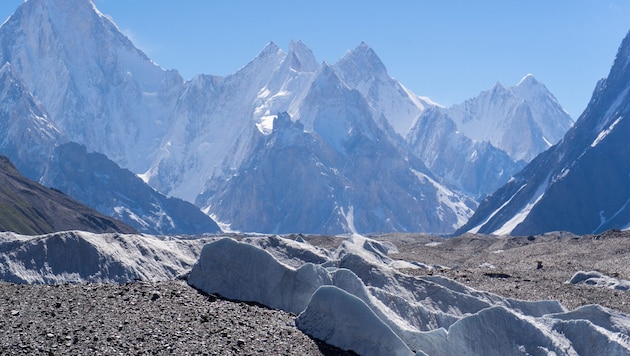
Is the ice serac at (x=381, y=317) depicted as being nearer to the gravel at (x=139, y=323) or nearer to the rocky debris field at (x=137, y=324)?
the gravel at (x=139, y=323)

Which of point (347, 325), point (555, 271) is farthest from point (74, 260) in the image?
point (555, 271)

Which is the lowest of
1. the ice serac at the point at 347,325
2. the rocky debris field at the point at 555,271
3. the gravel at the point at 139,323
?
the gravel at the point at 139,323

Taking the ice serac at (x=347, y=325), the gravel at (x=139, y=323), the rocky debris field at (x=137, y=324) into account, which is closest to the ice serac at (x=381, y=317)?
the ice serac at (x=347, y=325)

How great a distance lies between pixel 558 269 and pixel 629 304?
75.2 ft

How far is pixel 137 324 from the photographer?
23.7m

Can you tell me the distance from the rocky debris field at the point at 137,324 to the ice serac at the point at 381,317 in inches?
39.8

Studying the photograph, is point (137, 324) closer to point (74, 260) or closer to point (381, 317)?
point (381, 317)

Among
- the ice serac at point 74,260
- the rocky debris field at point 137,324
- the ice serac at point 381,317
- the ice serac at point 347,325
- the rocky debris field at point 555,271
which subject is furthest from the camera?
the ice serac at point 74,260

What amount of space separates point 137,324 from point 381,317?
7743mm

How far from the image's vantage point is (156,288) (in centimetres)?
2792

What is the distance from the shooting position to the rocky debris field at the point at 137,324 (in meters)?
22.2

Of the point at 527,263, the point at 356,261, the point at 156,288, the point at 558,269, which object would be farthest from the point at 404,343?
the point at 527,263

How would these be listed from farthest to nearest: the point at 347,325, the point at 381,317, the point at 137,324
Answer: the point at 381,317, the point at 347,325, the point at 137,324

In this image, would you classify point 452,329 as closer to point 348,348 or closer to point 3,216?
point 348,348
